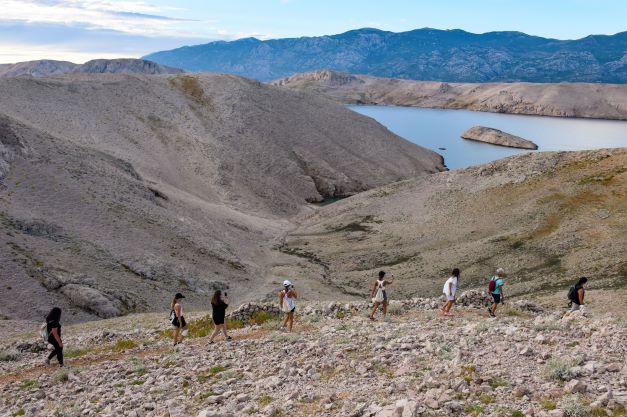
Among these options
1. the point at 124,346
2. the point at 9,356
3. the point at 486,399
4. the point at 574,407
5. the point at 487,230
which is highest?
the point at 487,230

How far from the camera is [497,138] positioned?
537ft

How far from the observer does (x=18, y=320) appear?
32.2m

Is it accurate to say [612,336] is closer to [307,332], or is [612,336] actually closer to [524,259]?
[307,332]

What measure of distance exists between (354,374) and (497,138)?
161258mm

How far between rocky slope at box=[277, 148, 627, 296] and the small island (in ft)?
304

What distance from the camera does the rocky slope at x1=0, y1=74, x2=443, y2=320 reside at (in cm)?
4084

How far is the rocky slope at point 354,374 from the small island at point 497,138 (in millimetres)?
146375

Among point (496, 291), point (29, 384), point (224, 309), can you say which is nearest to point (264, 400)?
point (224, 309)

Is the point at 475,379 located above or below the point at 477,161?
below

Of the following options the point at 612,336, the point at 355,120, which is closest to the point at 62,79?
the point at 355,120

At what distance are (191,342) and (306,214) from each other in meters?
61.2

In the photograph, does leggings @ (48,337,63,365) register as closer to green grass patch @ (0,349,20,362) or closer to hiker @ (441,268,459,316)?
green grass patch @ (0,349,20,362)

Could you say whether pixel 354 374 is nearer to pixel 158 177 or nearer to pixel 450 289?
pixel 450 289

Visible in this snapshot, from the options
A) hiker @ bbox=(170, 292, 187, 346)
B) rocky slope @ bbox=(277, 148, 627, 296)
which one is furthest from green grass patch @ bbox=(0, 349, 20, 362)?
rocky slope @ bbox=(277, 148, 627, 296)
